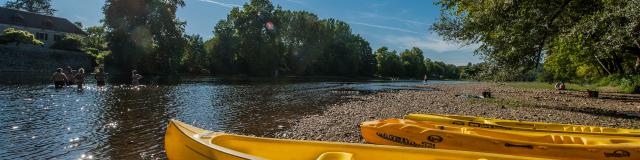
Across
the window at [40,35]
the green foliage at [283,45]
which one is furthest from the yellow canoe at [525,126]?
the window at [40,35]

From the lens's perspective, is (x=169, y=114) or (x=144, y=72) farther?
(x=144, y=72)

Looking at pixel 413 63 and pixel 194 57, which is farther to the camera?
pixel 413 63

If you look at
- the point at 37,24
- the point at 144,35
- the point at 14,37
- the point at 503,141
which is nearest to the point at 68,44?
the point at 14,37

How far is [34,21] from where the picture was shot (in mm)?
74688

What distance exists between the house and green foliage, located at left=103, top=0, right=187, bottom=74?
55.0 ft

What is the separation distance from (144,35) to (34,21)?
23.1 meters

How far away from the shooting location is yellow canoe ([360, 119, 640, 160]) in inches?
329

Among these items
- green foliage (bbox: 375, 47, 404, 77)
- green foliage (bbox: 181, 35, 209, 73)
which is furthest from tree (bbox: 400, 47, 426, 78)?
green foliage (bbox: 181, 35, 209, 73)

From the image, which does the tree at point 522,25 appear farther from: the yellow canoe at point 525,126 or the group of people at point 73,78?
the group of people at point 73,78

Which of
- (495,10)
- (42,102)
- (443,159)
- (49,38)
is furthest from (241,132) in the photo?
(49,38)

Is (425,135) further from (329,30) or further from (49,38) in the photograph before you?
(329,30)

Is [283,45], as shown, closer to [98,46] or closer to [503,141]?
[98,46]

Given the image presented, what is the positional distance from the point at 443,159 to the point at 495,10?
1918 cm

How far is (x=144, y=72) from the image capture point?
6900 cm
